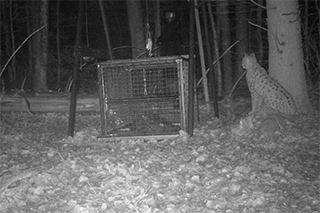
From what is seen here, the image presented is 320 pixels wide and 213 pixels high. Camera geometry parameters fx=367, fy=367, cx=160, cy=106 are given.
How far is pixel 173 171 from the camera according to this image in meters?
4.53

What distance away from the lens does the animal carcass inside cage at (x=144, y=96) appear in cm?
604

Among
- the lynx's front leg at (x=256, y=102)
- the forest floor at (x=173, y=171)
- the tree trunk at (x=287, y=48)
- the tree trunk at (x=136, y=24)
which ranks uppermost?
the tree trunk at (x=136, y=24)

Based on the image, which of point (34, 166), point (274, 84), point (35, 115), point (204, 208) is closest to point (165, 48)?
point (274, 84)

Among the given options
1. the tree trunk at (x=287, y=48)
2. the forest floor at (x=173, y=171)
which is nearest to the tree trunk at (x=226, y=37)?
the tree trunk at (x=287, y=48)

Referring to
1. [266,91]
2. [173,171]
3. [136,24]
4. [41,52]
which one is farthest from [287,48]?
[41,52]

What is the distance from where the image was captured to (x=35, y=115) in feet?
28.3

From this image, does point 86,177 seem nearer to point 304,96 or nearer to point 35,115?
point 304,96

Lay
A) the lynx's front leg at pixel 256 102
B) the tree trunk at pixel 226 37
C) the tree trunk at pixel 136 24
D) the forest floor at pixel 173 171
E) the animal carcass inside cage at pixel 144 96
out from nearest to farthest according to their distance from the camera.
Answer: the forest floor at pixel 173 171, the animal carcass inside cage at pixel 144 96, the lynx's front leg at pixel 256 102, the tree trunk at pixel 136 24, the tree trunk at pixel 226 37

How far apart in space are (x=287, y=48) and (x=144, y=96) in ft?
8.52

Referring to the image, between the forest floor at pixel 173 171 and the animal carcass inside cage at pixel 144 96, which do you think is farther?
the animal carcass inside cage at pixel 144 96

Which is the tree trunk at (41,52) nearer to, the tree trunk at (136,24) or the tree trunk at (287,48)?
the tree trunk at (136,24)

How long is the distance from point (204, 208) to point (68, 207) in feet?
4.46

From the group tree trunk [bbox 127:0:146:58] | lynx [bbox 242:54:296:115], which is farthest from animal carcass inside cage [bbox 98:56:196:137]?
tree trunk [bbox 127:0:146:58]

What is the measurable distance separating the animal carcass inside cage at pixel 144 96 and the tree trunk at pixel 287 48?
160cm
